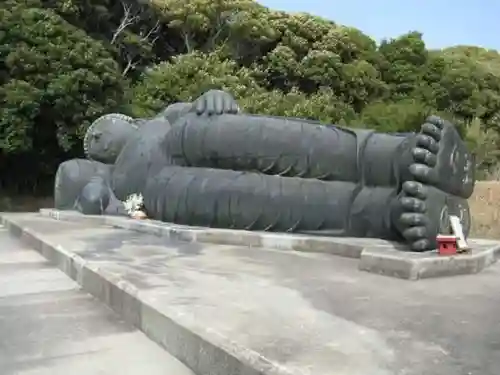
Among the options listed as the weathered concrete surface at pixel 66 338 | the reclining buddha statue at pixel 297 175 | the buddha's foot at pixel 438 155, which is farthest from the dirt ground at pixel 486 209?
the weathered concrete surface at pixel 66 338

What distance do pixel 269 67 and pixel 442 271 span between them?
40.9 feet

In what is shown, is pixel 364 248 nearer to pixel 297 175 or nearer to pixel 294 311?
pixel 297 175

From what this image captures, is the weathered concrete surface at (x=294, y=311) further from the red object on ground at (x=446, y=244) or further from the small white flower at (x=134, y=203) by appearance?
the small white flower at (x=134, y=203)

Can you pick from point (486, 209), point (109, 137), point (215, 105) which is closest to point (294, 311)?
point (215, 105)

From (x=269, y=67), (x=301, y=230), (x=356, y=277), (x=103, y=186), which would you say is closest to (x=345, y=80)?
(x=269, y=67)

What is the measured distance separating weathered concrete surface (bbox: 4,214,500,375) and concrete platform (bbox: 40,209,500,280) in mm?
59

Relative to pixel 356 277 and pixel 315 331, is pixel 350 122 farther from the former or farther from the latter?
pixel 315 331

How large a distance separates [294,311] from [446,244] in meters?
1.01

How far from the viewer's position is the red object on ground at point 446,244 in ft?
8.13

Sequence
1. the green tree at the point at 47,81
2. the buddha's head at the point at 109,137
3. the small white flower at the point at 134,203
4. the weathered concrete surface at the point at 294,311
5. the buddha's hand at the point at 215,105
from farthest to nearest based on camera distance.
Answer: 1. the green tree at the point at 47,81
2. the buddha's head at the point at 109,137
3. the small white flower at the point at 134,203
4. the buddha's hand at the point at 215,105
5. the weathered concrete surface at the point at 294,311

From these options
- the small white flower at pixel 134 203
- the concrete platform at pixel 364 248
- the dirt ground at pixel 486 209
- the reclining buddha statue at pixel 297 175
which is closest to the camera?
the concrete platform at pixel 364 248

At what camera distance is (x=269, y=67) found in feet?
47.3

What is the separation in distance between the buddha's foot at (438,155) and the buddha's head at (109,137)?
9.08 feet

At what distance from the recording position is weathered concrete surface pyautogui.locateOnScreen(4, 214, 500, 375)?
4.36 ft
